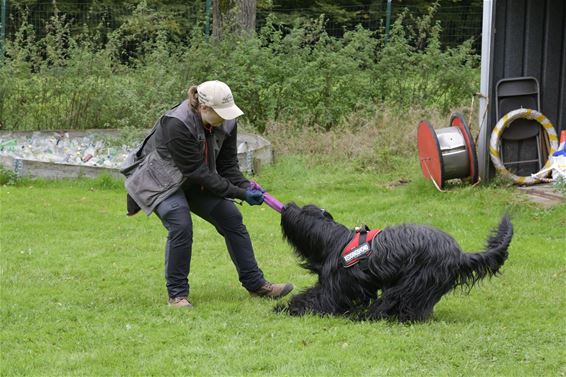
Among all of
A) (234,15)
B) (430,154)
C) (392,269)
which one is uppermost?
(234,15)

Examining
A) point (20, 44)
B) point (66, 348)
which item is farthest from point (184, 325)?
point (20, 44)

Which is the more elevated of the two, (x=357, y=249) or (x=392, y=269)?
(x=357, y=249)

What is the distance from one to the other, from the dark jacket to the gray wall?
550 cm

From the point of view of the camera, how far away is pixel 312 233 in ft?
20.8

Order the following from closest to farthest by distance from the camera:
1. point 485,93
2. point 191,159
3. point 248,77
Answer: point 191,159
point 485,93
point 248,77

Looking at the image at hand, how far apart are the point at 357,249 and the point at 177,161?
1.44m

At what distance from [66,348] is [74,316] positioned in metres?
0.71

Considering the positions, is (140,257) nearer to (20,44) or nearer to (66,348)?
(66,348)

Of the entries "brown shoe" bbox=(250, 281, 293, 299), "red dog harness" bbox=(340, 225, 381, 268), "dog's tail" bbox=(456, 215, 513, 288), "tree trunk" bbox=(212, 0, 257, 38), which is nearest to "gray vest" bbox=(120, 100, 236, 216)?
"brown shoe" bbox=(250, 281, 293, 299)

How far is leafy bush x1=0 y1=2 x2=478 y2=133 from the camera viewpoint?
14.0m

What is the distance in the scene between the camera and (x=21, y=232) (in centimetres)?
924

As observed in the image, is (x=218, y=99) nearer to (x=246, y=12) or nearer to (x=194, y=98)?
(x=194, y=98)

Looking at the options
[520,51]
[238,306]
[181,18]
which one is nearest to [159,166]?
[238,306]

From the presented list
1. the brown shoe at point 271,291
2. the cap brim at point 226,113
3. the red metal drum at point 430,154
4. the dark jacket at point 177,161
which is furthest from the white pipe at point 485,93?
the cap brim at point 226,113
